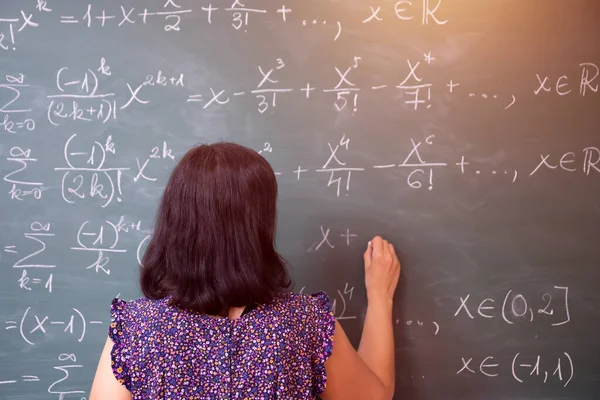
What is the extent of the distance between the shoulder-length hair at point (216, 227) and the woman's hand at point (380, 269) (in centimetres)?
53

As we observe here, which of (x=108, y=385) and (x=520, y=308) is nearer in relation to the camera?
(x=108, y=385)

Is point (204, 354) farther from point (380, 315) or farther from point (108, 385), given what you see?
point (380, 315)

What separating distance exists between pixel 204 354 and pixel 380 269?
2.25ft

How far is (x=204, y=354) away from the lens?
1.08m

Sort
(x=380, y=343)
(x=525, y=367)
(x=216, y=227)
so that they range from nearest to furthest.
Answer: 1. (x=216, y=227)
2. (x=380, y=343)
3. (x=525, y=367)

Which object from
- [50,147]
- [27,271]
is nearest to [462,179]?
[50,147]

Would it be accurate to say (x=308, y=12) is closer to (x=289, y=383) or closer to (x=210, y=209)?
(x=210, y=209)

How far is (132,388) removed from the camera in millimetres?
1099

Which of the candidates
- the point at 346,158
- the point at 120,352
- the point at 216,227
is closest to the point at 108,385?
the point at 120,352

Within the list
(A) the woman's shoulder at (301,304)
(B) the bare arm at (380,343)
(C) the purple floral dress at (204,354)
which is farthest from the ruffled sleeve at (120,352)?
(B) the bare arm at (380,343)

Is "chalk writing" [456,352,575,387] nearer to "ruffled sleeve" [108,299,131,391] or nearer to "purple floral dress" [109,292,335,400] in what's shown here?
"purple floral dress" [109,292,335,400]

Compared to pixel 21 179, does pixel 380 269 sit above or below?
below

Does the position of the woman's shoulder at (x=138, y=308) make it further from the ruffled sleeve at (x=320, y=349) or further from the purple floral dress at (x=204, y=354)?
the ruffled sleeve at (x=320, y=349)

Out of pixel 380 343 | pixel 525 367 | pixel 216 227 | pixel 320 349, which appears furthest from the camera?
pixel 525 367
